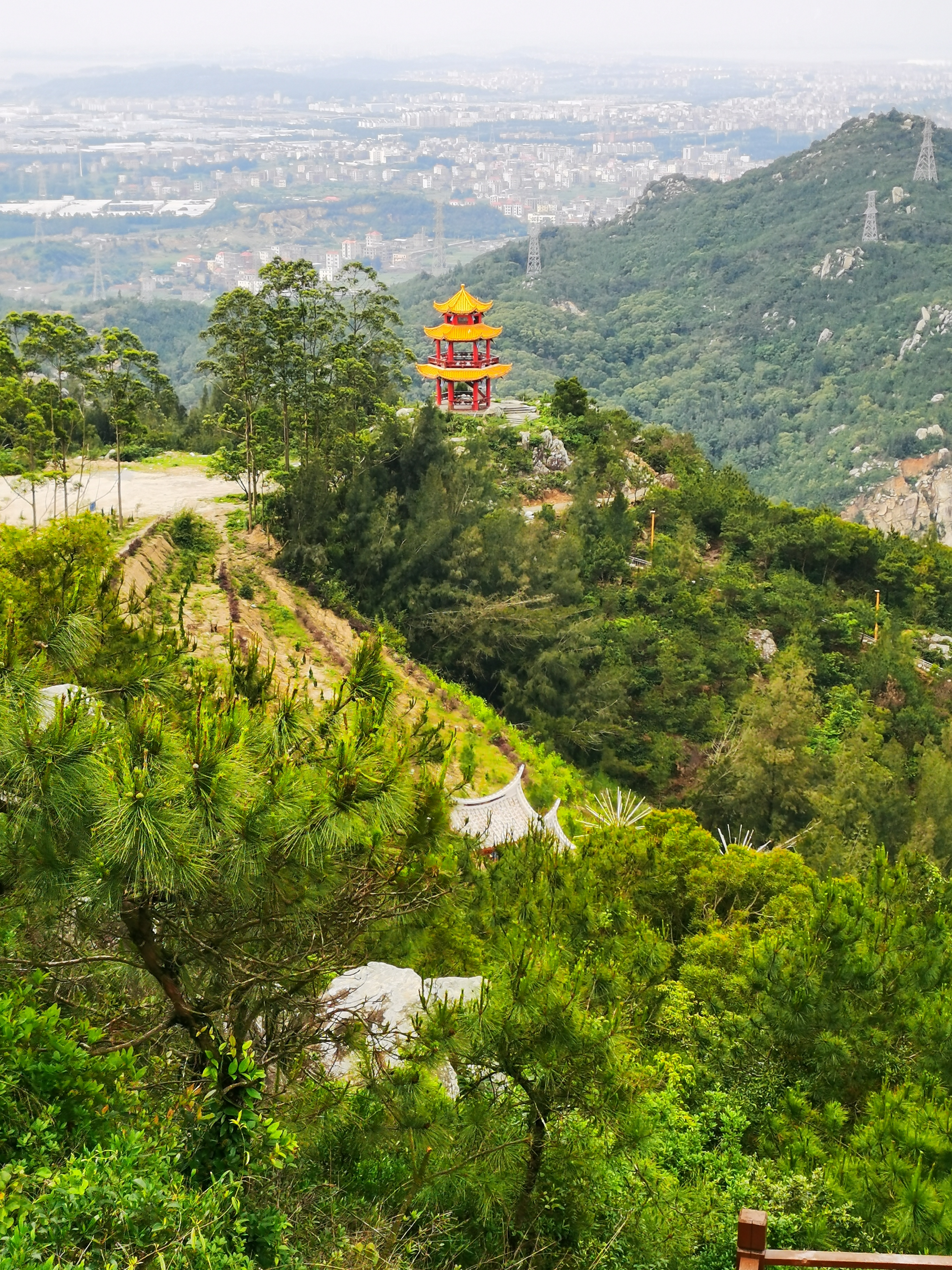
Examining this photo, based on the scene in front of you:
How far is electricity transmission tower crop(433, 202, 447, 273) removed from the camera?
10431cm

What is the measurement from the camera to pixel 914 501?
43.5m

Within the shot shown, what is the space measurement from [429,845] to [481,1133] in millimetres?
1068

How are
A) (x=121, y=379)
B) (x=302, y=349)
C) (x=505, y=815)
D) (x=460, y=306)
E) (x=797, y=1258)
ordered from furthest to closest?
1. (x=460, y=306)
2. (x=302, y=349)
3. (x=121, y=379)
4. (x=505, y=815)
5. (x=797, y=1258)

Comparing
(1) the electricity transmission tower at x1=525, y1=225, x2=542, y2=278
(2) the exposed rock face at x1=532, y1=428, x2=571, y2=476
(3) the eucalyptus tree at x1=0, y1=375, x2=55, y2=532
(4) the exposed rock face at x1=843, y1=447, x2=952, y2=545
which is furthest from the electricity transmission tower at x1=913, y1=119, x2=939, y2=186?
(3) the eucalyptus tree at x1=0, y1=375, x2=55, y2=532

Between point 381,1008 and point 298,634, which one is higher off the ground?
point 381,1008

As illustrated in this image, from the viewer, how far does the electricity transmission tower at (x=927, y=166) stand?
63.2 m

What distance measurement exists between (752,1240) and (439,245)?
120 metres

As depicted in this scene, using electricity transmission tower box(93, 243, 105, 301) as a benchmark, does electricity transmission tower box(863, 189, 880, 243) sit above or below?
above

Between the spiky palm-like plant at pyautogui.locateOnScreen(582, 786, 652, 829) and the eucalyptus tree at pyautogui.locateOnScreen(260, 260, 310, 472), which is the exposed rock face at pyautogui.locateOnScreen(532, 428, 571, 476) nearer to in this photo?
the eucalyptus tree at pyautogui.locateOnScreen(260, 260, 310, 472)

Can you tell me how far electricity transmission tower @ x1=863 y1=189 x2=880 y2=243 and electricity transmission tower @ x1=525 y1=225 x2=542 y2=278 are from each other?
18363mm

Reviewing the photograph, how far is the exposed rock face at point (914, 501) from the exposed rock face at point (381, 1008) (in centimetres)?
3983

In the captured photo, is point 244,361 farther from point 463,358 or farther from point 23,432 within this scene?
point 463,358

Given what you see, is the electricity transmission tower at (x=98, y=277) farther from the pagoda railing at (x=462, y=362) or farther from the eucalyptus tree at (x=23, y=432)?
the eucalyptus tree at (x=23, y=432)

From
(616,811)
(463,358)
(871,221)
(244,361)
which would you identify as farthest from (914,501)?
(616,811)
